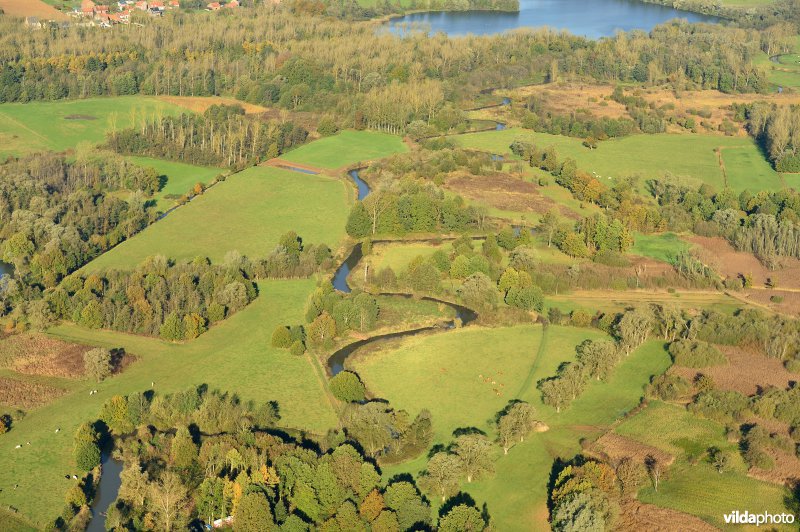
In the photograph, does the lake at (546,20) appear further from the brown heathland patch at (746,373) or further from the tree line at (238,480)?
the tree line at (238,480)

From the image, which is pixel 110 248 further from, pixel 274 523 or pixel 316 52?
pixel 316 52

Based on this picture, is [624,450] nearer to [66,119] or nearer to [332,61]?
[66,119]

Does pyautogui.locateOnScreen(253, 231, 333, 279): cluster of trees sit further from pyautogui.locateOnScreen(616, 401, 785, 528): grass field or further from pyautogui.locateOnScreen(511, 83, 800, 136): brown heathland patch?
pyautogui.locateOnScreen(511, 83, 800, 136): brown heathland patch

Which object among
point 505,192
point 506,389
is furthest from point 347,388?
point 505,192

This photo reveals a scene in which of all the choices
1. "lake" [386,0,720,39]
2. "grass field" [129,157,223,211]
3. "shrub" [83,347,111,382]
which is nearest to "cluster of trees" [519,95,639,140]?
"grass field" [129,157,223,211]

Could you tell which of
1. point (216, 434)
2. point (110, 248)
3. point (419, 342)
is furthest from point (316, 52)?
point (216, 434)

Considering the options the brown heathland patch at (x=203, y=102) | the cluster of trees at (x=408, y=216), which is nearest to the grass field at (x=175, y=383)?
the cluster of trees at (x=408, y=216)
